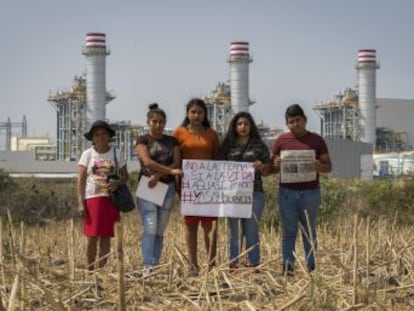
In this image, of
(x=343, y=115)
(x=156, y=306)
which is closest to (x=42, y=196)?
(x=156, y=306)

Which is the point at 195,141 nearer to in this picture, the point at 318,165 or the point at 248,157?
the point at 248,157

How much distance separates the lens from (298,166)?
18.7 ft

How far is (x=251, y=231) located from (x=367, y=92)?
174 feet

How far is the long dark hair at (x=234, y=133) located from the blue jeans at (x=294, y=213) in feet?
1.65

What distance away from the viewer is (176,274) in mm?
5199

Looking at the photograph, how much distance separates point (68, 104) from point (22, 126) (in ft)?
117

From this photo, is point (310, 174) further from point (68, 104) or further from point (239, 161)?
point (68, 104)

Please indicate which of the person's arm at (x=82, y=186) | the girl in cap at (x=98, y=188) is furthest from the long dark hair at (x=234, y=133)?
the person's arm at (x=82, y=186)

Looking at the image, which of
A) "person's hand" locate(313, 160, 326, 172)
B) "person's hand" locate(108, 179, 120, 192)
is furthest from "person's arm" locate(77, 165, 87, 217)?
"person's hand" locate(313, 160, 326, 172)

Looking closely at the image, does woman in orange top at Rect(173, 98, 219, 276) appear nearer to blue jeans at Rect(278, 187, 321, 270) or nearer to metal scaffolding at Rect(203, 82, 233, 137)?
blue jeans at Rect(278, 187, 321, 270)

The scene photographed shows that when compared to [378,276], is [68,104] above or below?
above

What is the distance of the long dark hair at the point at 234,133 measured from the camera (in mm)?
5801

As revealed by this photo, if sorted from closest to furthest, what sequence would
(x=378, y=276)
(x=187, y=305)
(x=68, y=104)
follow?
(x=187, y=305)
(x=378, y=276)
(x=68, y=104)

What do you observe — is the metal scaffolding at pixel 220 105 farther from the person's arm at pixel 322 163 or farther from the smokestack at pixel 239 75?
the person's arm at pixel 322 163
